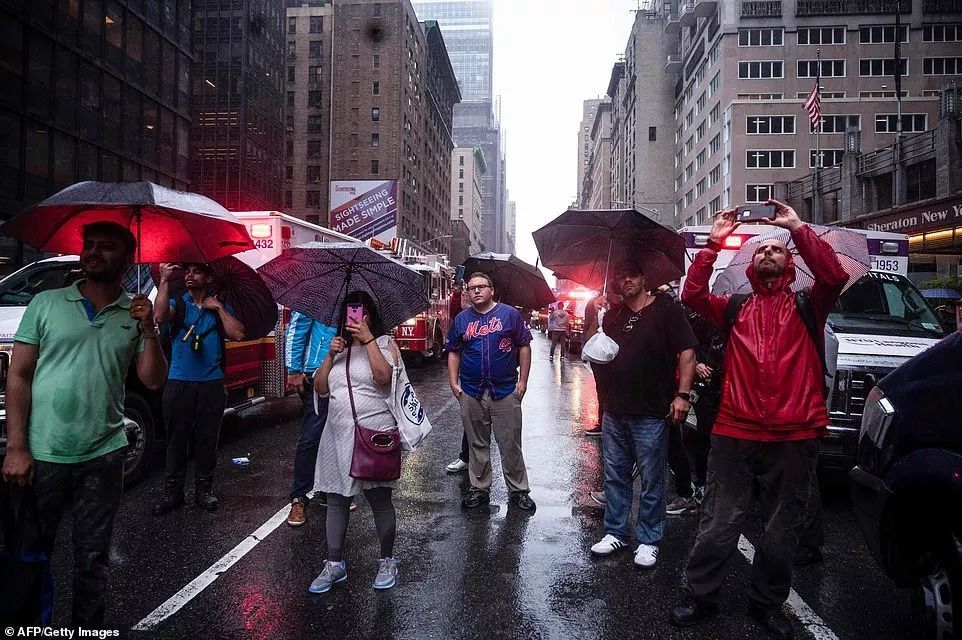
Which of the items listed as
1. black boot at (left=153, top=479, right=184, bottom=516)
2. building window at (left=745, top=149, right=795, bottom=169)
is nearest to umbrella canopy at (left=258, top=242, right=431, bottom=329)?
black boot at (left=153, top=479, right=184, bottom=516)

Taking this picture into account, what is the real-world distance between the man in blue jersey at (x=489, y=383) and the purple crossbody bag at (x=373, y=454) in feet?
6.41

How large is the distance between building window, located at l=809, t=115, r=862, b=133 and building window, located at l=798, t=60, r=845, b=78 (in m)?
4.60

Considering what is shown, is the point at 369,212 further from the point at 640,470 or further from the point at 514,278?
the point at 640,470

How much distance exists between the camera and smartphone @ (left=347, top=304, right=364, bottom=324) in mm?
3732

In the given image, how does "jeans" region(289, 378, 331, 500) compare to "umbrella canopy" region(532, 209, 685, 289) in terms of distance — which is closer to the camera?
"umbrella canopy" region(532, 209, 685, 289)

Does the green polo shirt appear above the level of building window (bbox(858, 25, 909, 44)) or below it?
below

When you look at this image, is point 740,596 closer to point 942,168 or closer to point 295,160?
point 942,168

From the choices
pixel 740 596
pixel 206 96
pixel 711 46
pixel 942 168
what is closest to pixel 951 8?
pixel 711 46

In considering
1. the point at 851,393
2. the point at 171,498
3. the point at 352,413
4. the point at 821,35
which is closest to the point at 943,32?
the point at 821,35

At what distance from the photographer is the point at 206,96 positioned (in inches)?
2371

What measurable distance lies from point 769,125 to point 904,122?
11.5 meters

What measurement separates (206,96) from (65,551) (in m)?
64.5

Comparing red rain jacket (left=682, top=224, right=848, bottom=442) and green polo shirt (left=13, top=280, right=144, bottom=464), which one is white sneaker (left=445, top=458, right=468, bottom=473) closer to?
red rain jacket (left=682, top=224, right=848, bottom=442)

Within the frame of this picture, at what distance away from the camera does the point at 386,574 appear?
3.97 meters
